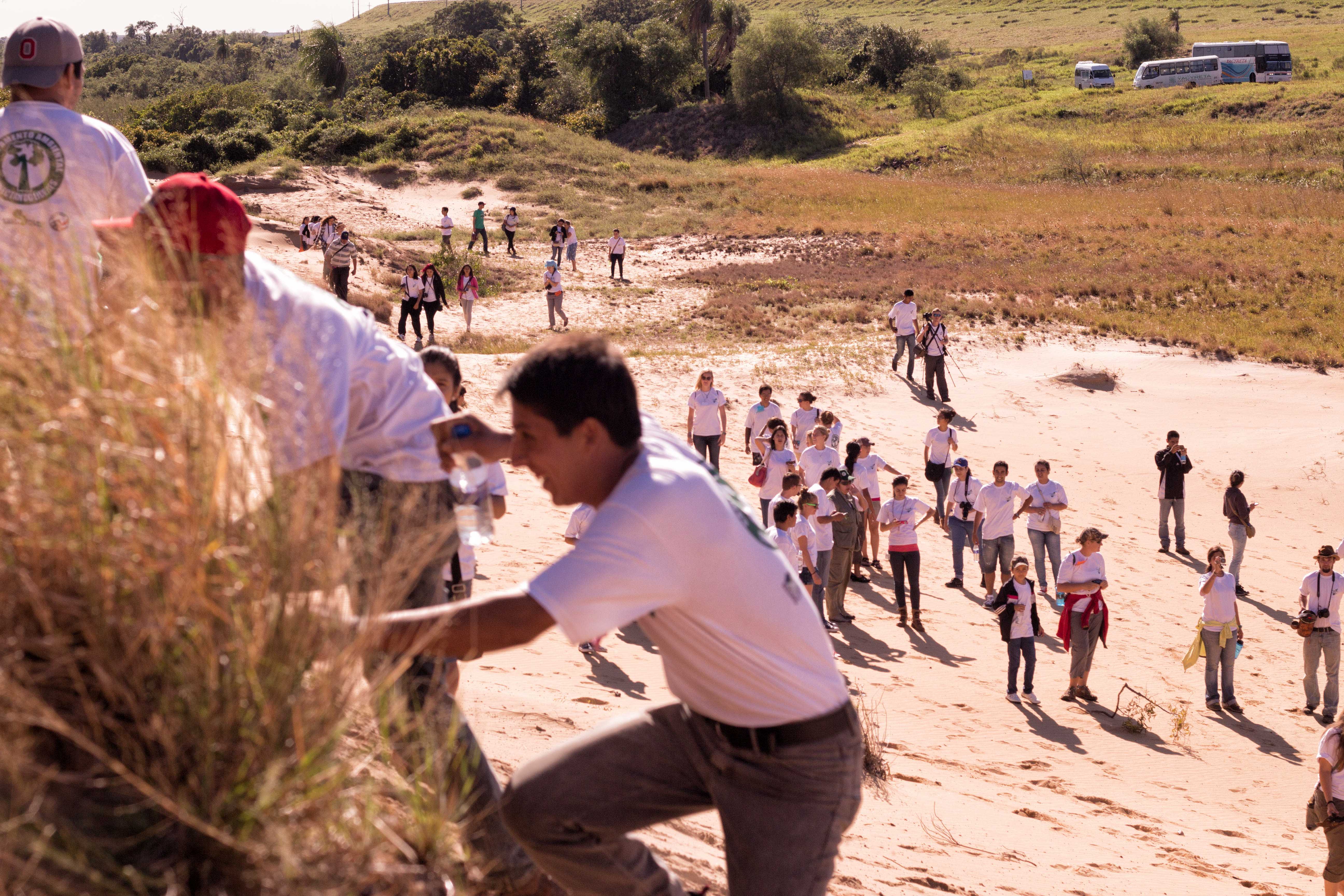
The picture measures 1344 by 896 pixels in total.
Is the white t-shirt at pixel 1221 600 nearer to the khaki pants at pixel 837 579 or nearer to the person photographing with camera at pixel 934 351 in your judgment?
the khaki pants at pixel 837 579

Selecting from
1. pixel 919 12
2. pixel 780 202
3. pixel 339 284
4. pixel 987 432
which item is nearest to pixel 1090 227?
pixel 780 202

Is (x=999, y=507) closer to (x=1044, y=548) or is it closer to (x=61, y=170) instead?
(x=1044, y=548)

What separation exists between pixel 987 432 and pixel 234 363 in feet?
63.3

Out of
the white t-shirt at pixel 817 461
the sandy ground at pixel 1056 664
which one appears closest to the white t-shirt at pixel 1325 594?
the sandy ground at pixel 1056 664

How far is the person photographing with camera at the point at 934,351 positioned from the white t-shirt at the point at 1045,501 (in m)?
7.07

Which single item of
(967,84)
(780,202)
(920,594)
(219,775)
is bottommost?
(920,594)

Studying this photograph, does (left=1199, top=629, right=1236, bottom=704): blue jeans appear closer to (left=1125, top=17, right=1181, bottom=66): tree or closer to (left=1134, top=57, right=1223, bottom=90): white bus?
(left=1134, top=57, right=1223, bottom=90): white bus

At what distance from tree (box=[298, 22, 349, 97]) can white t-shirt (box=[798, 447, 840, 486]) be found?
57.4m

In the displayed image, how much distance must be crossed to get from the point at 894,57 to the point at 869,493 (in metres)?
68.7

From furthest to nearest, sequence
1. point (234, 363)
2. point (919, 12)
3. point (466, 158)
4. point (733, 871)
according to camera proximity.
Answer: point (919, 12), point (466, 158), point (733, 871), point (234, 363)

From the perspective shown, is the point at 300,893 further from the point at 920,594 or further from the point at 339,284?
the point at 339,284

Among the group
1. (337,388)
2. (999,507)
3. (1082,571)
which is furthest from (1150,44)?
(337,388)

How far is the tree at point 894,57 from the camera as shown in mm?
74938

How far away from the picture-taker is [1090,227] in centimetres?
3609
